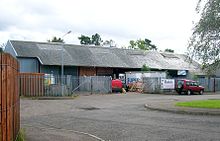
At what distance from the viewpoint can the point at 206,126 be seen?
15008 mm

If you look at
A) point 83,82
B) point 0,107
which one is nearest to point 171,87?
point 83,82

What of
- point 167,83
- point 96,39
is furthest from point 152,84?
point 96,39

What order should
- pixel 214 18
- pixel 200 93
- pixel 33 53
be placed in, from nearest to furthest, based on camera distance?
1. pixel 214 18
2. pixel 200 93
3. pixel 33 53

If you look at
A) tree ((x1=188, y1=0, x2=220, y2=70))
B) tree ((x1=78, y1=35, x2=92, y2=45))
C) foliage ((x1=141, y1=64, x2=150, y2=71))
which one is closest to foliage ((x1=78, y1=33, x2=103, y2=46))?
tree ((x1=78, y1=35, x2=92, y2=45))

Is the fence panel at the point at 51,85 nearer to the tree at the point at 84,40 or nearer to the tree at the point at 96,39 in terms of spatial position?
the tree at the point at 84,40

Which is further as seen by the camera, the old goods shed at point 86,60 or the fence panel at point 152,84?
the old goods shed at point 86,60

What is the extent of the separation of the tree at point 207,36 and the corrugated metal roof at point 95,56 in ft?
93.6

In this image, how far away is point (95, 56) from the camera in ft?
190

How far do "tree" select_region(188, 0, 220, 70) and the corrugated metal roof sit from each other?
28521mm

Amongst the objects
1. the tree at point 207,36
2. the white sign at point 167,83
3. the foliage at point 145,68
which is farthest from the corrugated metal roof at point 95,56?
the tree at point 207,36

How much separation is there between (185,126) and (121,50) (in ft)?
162

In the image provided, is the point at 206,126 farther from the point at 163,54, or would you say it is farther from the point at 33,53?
the point at 163,54

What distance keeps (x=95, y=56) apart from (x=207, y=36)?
3742cm

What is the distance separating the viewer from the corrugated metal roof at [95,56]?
52.7 meters
